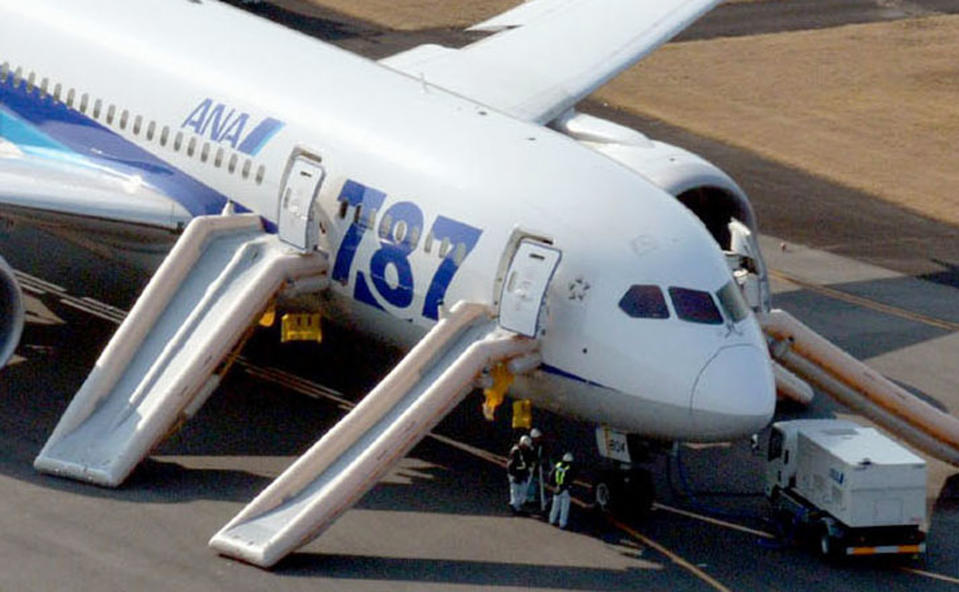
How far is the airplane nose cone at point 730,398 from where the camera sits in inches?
1124

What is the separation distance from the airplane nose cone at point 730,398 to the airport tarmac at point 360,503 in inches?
82.9

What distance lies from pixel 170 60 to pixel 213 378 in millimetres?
6929

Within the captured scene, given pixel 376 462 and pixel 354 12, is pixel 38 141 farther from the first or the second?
pixel 354 12

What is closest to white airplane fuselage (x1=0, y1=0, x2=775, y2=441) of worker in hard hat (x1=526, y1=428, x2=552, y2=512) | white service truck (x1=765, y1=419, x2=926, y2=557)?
worker in hard hat (x1=526, y1=428, x2=552, y2=512)

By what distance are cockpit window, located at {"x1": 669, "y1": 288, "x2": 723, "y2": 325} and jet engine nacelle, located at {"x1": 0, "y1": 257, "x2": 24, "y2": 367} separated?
1062 cm

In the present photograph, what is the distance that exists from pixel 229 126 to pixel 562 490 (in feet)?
28.2

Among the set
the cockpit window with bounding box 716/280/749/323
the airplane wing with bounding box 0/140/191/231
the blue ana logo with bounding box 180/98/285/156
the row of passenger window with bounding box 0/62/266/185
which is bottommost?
the airplane wing with bounding box 0/140/191/231

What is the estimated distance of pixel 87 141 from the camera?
36250 mm

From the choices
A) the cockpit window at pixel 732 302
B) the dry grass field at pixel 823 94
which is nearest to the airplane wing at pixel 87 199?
the cockpit window at pixel 732 302

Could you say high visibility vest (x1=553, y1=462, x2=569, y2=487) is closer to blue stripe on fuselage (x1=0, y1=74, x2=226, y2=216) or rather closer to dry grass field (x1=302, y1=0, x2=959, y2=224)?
blue stripe on fuselage (x1=0, y1=74, x2=226, y2=216)

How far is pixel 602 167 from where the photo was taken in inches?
1224

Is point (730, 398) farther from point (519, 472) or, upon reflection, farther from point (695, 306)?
point (519, 472)

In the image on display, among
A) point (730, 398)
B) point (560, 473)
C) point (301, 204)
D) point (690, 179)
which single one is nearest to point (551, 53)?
point (690, 179)

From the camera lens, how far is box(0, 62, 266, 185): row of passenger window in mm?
33688
